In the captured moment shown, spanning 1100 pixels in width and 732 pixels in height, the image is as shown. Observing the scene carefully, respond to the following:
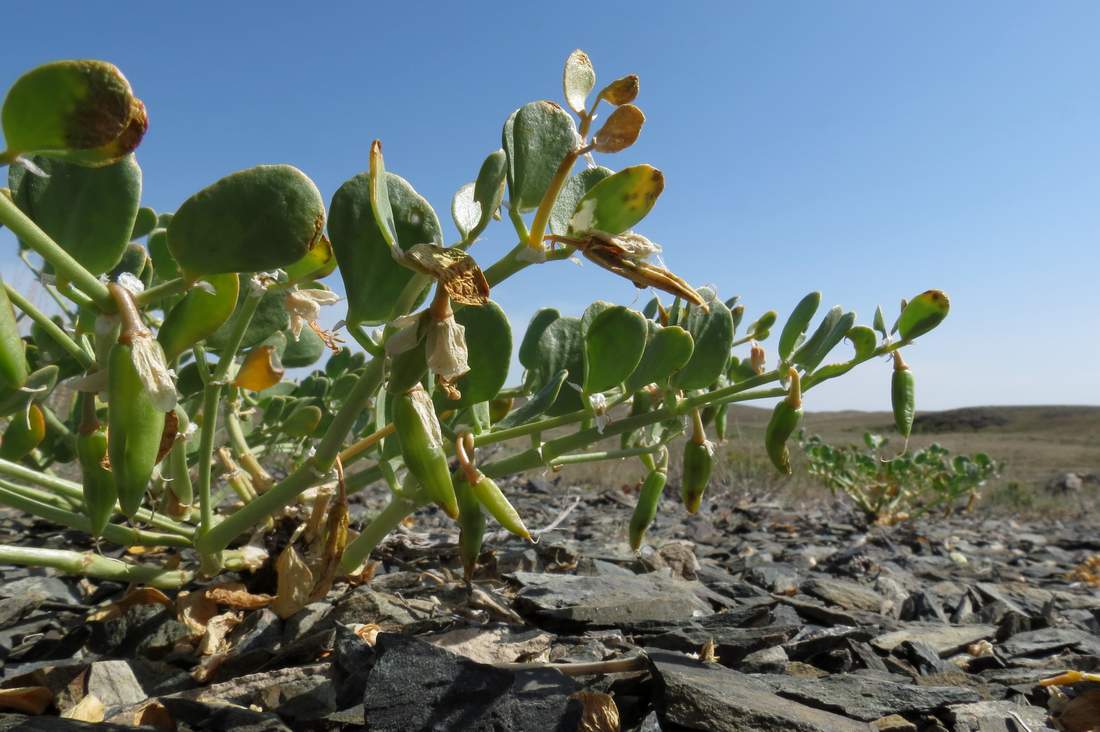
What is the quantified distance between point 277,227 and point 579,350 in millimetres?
839

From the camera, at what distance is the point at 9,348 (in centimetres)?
79

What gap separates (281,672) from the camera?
1411mm

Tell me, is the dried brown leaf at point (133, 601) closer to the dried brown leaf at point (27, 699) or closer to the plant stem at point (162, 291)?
the dried brown leaf at point (27, 699)

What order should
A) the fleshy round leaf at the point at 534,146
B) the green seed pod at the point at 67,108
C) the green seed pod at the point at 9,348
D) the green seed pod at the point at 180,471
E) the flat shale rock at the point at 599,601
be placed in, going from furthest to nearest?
the flat shale rock at the point at 599,601 → the green seed pod at the point at 180,471 → the fleshy round leaf at the point at 534,146 → the green seed pod at the point at 9,348 → the green seed pod at the point at 67,108

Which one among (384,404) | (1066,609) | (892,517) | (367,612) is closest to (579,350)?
(384,404)

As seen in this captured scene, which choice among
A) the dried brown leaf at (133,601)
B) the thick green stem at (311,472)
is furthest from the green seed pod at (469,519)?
the dried brown leaf at (133,601)

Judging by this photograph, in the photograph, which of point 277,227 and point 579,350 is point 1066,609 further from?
point 277,227

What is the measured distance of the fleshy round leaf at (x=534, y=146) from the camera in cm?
100

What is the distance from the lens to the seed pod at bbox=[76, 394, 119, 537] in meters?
1.00

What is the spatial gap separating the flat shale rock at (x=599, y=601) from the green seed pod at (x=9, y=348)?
3.95ft

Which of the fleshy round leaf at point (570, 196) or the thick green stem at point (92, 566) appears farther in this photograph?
the thick green stem at point (92, 566)

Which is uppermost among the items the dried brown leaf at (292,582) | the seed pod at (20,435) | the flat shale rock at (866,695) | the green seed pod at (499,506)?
the seed pod at (20,435)

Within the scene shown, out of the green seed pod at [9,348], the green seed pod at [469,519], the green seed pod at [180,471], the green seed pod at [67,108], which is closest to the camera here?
the green seed pod at [67,108]

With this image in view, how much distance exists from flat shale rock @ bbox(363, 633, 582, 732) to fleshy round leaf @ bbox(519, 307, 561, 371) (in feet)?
1.82
